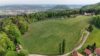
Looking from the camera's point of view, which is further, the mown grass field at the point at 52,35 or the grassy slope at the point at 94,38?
the grassy slope at the point at 94,38

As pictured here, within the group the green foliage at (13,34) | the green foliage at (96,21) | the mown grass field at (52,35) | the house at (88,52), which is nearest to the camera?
the house at (88,52)

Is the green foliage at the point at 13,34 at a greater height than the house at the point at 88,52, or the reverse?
the green foliage at the point at 13,34

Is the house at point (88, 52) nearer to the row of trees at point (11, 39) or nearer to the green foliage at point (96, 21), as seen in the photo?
the row of trees at point (11, 39)

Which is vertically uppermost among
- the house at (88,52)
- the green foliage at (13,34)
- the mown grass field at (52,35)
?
the green foliage at (13,34)

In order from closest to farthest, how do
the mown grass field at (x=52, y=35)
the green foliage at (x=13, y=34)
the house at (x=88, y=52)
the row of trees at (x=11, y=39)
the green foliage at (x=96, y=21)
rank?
1. the row of trees at (x=11, y=39)
2. the house at (x=88, y=52)
3. the green foliage at (x=13, y=34)
4. the mown grass field at (x=52, y=35)
5. the green foliage at (x=96, y=21)

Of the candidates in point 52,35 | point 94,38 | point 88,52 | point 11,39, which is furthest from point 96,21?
point 11,39

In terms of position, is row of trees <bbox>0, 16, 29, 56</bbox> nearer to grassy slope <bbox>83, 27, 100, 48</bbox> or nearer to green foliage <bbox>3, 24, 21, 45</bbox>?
green foliage <bbox>3, 24, 21, 45</bbox>

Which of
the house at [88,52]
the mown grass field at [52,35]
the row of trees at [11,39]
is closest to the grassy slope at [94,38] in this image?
the mown grass field at [52,35]

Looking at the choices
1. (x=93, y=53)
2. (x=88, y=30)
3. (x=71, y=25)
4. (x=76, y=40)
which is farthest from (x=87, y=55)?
(x=71, y=25)

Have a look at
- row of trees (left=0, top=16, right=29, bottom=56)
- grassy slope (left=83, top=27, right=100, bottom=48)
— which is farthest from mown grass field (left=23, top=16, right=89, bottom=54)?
row of trees (left=0, top=16, right=29, bottom=56)
